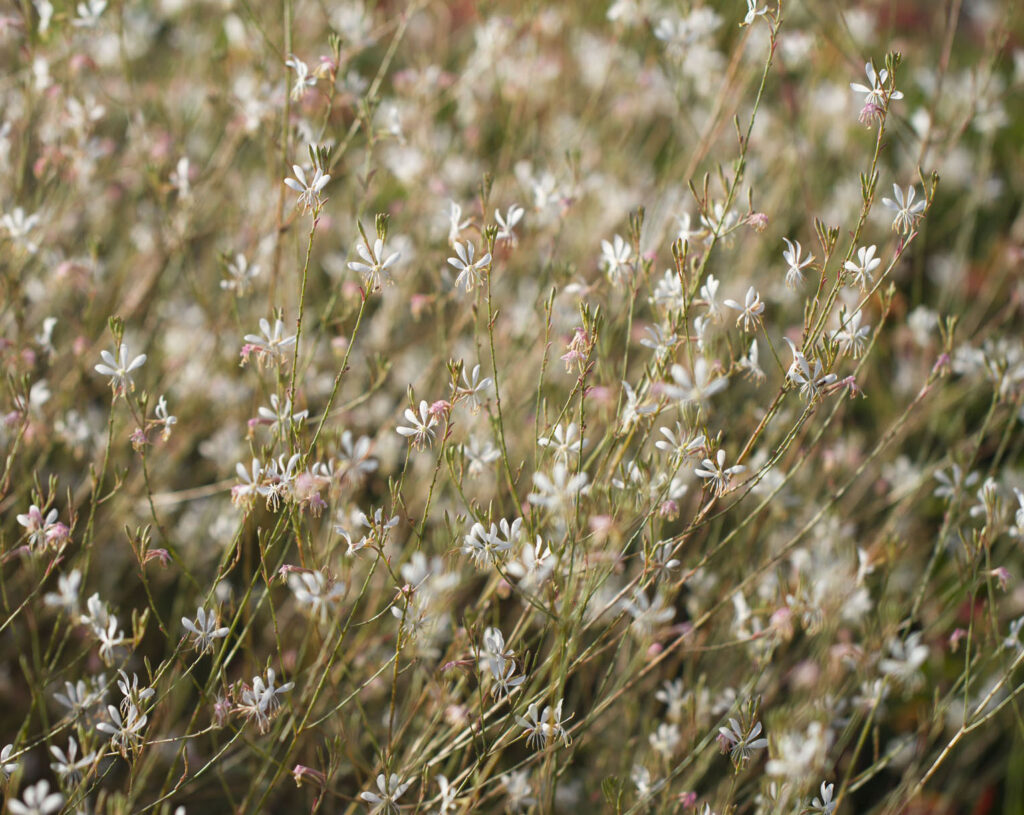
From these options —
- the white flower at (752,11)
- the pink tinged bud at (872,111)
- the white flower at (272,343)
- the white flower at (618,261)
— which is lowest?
the white flower at (272,343)

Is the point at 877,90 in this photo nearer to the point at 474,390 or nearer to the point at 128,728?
the point at 474,390

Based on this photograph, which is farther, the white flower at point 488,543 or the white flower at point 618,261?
the white flower at point 618,261

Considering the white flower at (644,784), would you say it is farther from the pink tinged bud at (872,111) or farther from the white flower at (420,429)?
the pink tinged bud at (872,111)

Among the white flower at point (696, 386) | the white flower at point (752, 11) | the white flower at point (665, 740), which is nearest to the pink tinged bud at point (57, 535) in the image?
the white flower at point (696, 386)

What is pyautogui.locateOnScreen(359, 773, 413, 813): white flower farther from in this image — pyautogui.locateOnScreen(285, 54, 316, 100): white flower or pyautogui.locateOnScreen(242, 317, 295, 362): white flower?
pyautogui.locateOnScreen(285, 54, 316, 100): white flower

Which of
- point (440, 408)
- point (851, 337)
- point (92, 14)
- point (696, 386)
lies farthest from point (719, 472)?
point (92, 14)

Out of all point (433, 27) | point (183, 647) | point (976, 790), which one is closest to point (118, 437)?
point (183, 647)
